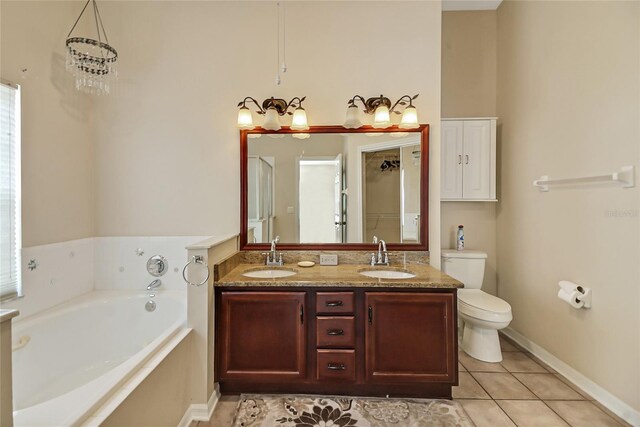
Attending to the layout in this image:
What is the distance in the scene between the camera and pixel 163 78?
2.43 m

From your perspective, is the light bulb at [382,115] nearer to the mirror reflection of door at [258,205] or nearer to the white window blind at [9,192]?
the mirror reflection of door at [258,205]

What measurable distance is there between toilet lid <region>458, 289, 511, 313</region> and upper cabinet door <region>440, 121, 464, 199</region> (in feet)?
2.91

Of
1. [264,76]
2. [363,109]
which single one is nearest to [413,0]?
[363,109]

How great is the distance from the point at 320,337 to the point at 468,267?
1590 millimetres

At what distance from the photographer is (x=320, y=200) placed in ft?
8.05

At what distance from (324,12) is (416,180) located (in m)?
1.55

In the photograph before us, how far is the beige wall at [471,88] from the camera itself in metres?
3.02

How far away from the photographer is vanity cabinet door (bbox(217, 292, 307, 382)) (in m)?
1.88

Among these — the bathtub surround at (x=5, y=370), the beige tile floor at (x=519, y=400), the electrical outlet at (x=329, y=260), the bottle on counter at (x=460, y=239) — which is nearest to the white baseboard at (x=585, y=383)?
the beige tile floor at (x=519, y=400)

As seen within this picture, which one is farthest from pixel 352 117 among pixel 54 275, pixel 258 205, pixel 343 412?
pixel 54 275

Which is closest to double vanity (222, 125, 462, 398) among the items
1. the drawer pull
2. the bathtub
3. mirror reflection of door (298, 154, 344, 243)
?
the drawer pull

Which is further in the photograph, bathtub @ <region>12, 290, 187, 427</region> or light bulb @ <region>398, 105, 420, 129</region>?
light bulb @ <region>398, 105, 420, 129</region>

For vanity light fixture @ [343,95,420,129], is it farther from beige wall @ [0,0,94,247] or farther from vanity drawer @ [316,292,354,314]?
beige wall @ [0,0,94,247]

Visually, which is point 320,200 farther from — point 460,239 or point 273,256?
point 460,239
